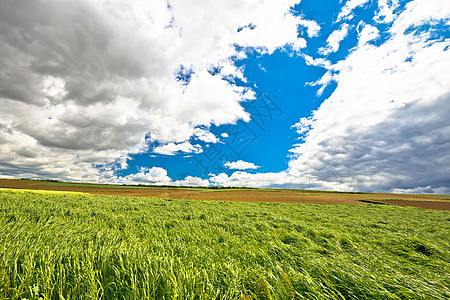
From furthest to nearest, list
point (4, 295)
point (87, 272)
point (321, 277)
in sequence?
point (321, 277)
point (87, 272)
point (4, 295)

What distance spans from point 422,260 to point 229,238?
16.6 ft

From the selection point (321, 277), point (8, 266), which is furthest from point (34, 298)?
point (321, 277)

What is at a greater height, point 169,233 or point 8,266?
point 8,266

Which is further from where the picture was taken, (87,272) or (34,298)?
(87,272)

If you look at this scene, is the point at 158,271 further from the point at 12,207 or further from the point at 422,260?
the point at 12,207

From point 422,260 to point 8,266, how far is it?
27.7 feet

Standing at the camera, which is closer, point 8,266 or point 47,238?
point 8,266

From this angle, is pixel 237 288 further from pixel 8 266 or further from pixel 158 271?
pixel 8 266

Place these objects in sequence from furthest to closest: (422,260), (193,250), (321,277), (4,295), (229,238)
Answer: (229,238)
(422,260)
(193,250)
(321,277)
(4,295)

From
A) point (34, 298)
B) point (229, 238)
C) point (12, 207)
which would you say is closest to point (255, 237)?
point (229, 238)

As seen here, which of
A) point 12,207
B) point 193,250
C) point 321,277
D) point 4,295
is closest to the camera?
point 4,295

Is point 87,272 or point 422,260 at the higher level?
point 87,272

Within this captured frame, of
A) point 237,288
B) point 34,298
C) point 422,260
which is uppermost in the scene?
point 34,298

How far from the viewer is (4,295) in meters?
2.03
